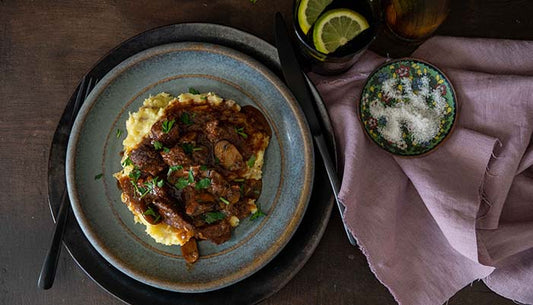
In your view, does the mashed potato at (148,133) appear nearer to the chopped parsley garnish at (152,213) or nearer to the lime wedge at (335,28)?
the chopped parsley garnish at (152,213)

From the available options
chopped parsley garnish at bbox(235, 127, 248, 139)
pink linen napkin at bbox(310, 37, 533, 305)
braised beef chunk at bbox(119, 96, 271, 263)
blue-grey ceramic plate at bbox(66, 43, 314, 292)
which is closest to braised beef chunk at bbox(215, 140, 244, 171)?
braised beef chunk at bbox(119, 96, 271, 263)

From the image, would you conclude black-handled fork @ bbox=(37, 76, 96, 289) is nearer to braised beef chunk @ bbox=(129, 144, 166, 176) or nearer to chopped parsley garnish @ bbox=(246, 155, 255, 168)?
braised beef chunk @ bbox=(129, 144, 166, 176)

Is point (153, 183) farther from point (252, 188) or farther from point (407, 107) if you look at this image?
point (407, 107)

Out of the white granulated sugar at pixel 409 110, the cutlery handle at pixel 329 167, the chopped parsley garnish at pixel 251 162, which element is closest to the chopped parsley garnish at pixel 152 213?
the chopped parsley garnish at pixel 251 162

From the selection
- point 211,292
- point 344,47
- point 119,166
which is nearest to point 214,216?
point 211,292

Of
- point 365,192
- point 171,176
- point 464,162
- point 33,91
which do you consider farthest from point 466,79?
point 33,91

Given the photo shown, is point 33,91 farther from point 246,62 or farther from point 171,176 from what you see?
point 246,62
